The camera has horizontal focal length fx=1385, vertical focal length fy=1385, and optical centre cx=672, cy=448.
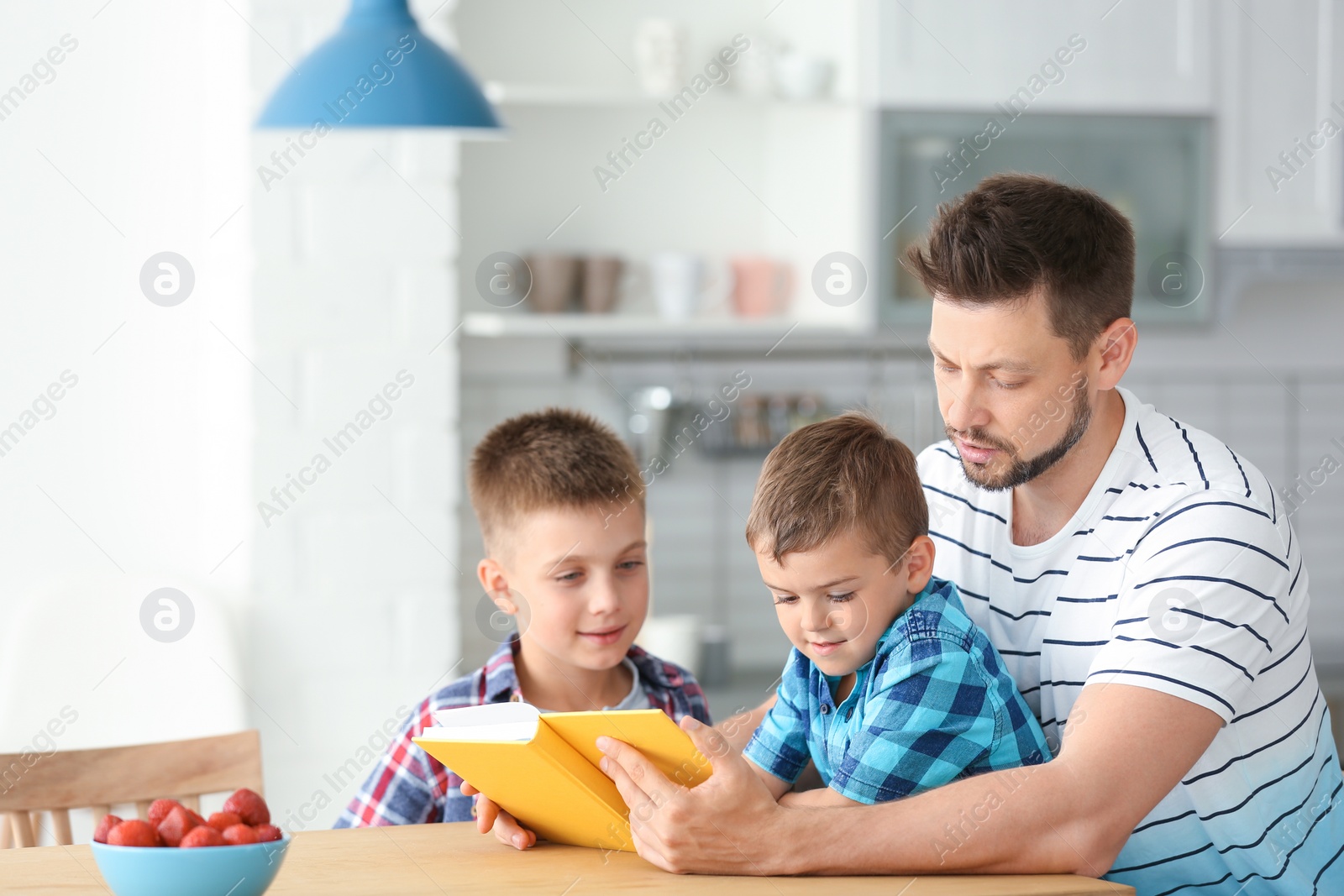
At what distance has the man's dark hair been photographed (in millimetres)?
1412

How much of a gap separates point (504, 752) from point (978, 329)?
0.65 metres

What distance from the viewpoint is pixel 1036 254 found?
4.64 ft

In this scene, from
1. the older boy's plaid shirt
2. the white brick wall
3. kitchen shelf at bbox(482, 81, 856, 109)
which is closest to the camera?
the older boy's plaid shirt

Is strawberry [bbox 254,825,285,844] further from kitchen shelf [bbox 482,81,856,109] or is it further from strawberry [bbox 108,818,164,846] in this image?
kitchen shelf [bbox 482,81,856,109]

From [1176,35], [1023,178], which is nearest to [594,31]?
[1176,35]

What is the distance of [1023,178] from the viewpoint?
4.91 feet

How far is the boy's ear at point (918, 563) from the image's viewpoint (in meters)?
1.35

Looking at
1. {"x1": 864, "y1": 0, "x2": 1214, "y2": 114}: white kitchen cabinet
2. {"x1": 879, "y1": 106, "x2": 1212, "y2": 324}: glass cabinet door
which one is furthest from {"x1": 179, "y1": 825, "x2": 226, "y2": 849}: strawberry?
{"x1": 864, "y1": 0, "x2": 1214, "y2": 114}: white kitchen cabinet

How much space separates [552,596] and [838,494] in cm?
44

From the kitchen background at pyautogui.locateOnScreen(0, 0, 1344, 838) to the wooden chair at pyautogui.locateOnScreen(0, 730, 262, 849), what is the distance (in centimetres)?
67

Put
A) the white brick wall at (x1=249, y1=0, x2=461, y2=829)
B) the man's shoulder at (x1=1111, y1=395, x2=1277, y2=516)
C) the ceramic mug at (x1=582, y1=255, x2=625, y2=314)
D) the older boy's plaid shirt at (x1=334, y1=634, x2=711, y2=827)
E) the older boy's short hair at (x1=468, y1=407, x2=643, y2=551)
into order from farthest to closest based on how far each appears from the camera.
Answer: the ceramic mug at (x1=582, y1=255, x2=625, y2=314)
the white brick wall at (x1=249, y1=0, x2=461, y2=829)
the older boy's short hair at (x1=468, y1=407, x2=643, y2=551)
the older boy's plaid shirt at (x1=334, y1=634, x2=711, y2=827)
the man's shoulder at (x1=1111, y1=395, x2=1277, y2=516)

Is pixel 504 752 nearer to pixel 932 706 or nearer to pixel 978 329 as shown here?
pixel 932 706

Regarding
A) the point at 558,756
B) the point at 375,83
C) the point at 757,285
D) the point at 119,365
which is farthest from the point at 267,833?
the point at 757,285

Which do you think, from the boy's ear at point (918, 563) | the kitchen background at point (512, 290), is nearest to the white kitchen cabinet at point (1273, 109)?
the kitchen background at point (512, 290)
